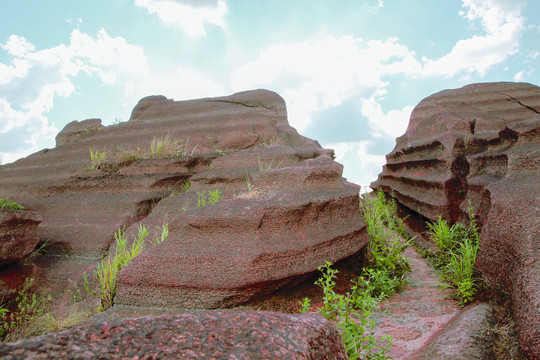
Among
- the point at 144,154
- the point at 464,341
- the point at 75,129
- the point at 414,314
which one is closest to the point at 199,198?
the point at 144,154

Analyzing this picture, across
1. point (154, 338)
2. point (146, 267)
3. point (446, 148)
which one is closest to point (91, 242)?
point (146, 267)

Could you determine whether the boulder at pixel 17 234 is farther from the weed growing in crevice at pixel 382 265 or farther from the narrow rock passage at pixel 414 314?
the narrow rock passage at pixel 414 314

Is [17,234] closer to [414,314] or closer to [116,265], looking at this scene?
[116,265]

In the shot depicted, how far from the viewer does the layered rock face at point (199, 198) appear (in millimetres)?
2871

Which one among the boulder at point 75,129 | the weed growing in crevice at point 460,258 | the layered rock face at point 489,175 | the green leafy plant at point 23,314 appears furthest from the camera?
the boulder at point 75,129

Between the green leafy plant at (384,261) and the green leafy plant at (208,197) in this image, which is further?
the green leafy plant at (208,197)

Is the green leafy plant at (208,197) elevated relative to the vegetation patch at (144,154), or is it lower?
lower

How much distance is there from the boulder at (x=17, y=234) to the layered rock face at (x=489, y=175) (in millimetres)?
4253

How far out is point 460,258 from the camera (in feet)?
11.4

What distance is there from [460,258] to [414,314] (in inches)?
33.2

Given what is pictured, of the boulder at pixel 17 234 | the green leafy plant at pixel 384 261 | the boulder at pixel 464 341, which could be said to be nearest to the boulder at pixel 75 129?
the boulder at pixel 17 234

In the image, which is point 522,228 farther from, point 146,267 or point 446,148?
point 446,148

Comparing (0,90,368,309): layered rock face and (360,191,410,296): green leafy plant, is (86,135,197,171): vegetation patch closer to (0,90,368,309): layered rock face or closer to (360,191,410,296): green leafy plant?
(0,90,368,309): layered rock face

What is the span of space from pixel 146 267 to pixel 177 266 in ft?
0.89
